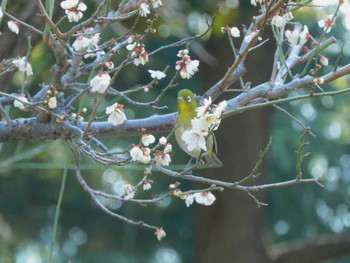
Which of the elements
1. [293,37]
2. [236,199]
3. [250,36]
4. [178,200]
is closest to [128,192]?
[250,36]

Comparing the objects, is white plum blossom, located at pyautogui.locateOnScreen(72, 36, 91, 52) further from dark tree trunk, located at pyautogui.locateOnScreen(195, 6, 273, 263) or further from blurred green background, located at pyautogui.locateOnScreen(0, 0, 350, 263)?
blurred green background, located at pyautogui.locateOnScreen(0, 0, 350, 263)

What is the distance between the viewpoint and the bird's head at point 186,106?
1418 millimetres

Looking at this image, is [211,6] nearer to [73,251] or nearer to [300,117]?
[300,117]

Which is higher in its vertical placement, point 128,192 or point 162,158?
point 162,158

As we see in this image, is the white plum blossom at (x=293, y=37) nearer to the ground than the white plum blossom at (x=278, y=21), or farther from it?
nearer to the ground

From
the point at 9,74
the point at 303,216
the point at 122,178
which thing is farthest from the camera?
the point at 303,216

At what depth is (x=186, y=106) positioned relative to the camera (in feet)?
4.73

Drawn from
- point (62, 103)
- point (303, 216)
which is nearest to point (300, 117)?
point (303, 216)

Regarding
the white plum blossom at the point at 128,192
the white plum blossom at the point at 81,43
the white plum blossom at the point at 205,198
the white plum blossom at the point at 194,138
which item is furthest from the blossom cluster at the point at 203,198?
the white plum blossom at the point at 81,43

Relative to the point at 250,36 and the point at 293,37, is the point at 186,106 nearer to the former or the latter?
the point at 250,36

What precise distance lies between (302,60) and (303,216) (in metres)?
4.62

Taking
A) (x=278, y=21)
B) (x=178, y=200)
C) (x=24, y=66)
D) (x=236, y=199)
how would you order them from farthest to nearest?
(x=178, y=200) → (x=236, y=199) → (x=24, y=66) → (x=278, y=21)

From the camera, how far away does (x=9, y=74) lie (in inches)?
79.0

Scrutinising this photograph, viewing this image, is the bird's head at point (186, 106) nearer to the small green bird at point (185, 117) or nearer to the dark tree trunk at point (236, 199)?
the small green bird at point (185, 117)
